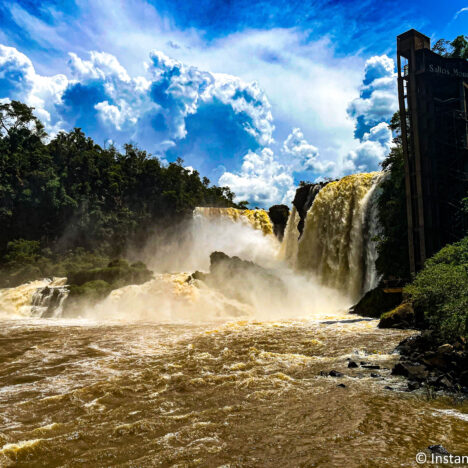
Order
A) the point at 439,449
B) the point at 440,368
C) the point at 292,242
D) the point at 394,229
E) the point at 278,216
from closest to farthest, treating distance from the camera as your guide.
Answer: the point at 439,449, the point at 440,368, the point at 394,229, the point at 292,242, the point at 278,216

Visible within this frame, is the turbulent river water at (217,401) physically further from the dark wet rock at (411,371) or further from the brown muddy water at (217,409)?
the dark wet rock at (411,371)

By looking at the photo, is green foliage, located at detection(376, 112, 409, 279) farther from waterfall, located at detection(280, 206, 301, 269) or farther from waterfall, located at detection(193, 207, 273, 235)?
waterfall, located at detection(193, 207, 273, 235)

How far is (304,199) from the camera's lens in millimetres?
31047

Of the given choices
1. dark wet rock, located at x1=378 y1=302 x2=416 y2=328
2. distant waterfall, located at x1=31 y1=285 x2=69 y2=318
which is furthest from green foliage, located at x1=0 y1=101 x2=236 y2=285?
dark wet rock, located at x1=378 y1=302 x2=416 y2=328

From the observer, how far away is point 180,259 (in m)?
40.8

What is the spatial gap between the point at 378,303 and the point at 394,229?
15.3ft

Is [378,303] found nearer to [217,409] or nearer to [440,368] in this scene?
[440,368]

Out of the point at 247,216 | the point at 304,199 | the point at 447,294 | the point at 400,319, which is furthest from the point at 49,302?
the point at 447,294

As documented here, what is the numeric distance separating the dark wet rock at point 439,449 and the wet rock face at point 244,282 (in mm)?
17367

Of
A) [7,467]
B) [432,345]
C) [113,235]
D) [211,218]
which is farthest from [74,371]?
[113,235]

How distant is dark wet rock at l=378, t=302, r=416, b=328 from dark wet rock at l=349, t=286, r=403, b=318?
7.65 feet

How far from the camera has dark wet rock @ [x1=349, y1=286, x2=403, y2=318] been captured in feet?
54.1
